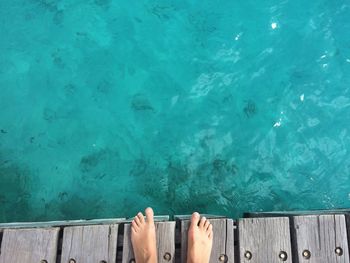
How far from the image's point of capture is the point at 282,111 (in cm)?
269

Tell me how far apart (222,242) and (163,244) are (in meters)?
0.29

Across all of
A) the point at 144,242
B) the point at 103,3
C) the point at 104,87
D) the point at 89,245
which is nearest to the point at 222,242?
the point at 144,242

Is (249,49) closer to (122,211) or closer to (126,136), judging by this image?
(126,136)

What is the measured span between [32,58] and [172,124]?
1.16 metres

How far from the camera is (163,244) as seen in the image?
5.90ft

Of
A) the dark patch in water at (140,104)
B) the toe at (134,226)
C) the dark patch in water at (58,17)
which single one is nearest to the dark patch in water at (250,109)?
the dark patch in water at (140,104)

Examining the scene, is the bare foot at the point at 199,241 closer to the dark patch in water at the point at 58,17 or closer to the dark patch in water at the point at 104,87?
the dark patch in water at the point at 104,87

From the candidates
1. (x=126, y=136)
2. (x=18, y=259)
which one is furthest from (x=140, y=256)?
(x=126, y=136)

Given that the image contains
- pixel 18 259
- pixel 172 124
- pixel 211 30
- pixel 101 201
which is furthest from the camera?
pixel 211 30

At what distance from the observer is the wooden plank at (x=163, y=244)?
179cm

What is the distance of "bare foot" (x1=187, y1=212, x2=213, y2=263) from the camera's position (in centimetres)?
175

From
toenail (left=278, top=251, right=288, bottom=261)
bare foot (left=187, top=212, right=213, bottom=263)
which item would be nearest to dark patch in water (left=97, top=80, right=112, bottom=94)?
bare foot (left=187, top=212, right=213, bottom=263)

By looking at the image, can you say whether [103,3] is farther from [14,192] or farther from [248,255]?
[248,255]

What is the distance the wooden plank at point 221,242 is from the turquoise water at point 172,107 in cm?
68
